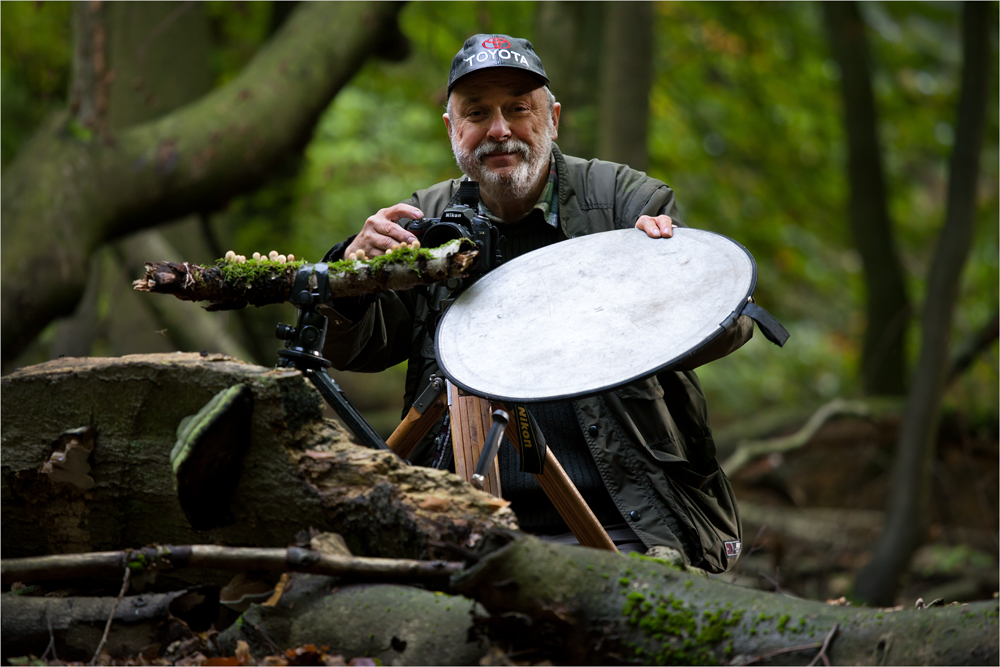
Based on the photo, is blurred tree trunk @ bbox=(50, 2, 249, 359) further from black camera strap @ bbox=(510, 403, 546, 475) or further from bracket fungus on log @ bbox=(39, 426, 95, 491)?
black camera strap @ bbox=(510, 403, 546, 475)

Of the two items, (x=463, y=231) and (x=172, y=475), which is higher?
(x=463, y=231)

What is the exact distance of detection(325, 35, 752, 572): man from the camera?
8.77ft

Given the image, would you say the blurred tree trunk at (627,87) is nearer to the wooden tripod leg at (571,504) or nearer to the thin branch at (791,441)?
the thin branch at (791,441)

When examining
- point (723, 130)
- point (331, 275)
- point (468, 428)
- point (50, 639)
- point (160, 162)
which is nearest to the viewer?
point (50, 639)

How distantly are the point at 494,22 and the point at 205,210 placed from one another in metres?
4.37

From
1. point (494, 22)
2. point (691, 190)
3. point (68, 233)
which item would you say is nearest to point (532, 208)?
point (68, 233)

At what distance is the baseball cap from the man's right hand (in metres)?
0.56

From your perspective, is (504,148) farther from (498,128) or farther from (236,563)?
(236,563)

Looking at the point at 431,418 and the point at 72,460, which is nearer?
the point at 72,460

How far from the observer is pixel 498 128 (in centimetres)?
284

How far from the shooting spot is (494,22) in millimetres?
8555

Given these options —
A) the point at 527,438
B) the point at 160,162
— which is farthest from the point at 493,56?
the point at 160,162

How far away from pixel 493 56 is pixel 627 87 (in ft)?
10.7

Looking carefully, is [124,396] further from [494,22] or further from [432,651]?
[494,22]
